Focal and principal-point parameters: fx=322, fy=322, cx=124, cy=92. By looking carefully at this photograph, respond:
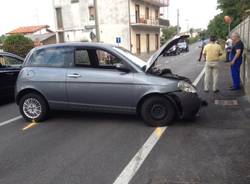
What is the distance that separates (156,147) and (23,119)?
3.89 metres

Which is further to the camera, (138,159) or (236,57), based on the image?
(236,57)

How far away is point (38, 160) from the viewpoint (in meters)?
5.07

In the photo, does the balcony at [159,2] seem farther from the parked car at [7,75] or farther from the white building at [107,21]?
the parked car at [7,75]

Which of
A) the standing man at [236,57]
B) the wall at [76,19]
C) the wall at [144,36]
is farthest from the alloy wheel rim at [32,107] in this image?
the wall at [144,36]

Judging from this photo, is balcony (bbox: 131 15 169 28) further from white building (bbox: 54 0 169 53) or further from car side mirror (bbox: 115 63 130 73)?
car side mirror (bbox: 115 63 130 73)

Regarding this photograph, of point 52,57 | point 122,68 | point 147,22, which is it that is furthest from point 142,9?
point 122,68

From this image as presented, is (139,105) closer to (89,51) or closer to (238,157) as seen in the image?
(89,51)

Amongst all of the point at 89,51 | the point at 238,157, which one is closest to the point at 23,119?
the point at 89,51

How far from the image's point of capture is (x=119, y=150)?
17.6 ft

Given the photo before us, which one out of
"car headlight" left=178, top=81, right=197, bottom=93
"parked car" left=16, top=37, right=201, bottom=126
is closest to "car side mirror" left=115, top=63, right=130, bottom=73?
"parked car" left=16, top=37, right=201, bottom=126

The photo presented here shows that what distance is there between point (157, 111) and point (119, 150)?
1.58 meters

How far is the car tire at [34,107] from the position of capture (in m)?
7.39

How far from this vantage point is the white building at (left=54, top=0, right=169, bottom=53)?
4253cm

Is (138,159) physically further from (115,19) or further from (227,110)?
(115,19)
